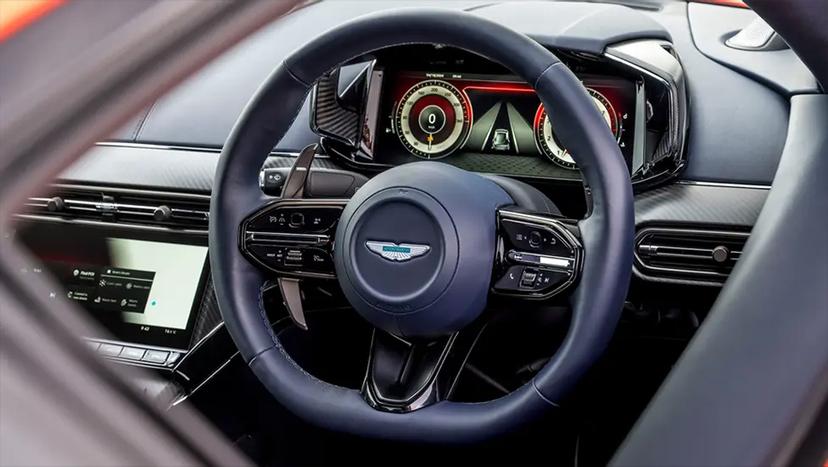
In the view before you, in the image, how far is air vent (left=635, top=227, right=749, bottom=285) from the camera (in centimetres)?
172

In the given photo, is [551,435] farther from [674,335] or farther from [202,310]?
[202,310]

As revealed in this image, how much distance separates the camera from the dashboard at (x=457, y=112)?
1.85m

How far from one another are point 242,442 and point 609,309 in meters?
1.04

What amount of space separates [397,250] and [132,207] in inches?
38.3

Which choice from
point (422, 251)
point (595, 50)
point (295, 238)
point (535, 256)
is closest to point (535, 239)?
point (535, 256)

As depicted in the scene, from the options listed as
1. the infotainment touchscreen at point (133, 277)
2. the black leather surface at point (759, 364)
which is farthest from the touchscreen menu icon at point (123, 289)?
the black leather surface at point (759, 364)

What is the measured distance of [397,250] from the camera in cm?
134

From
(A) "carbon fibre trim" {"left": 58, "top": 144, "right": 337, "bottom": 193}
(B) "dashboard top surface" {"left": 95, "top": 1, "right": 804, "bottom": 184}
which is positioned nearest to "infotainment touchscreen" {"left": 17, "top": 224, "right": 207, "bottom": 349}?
(A) "carbon fibre trim" {"left": 58, "top": 144, "right": 337, "bottom": 193}

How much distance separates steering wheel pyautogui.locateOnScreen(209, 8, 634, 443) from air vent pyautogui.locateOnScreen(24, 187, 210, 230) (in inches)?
23.7

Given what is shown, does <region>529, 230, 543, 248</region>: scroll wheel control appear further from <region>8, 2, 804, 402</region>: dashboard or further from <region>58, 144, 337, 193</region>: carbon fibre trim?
<region>58, 144, 337, 193</region>: carbon fibre trim

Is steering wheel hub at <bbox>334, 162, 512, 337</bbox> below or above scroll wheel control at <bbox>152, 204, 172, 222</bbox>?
above

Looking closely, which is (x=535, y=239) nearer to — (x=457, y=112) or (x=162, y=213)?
(x=457, y=112)

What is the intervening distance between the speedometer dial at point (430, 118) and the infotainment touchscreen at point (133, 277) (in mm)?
522

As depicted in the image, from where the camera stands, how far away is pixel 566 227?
133 centimetres
